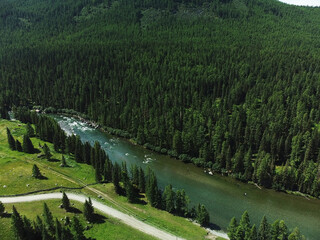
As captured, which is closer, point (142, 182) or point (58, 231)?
point (58, 231)

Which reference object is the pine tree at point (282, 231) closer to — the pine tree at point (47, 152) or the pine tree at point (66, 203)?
the pine tree at point (66, 203)

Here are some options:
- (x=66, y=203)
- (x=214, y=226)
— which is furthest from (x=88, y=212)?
(x=214, y=226)

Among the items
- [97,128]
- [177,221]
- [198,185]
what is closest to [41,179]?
[177,221]

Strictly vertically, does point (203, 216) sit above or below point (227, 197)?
above

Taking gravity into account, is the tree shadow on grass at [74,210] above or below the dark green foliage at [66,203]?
below

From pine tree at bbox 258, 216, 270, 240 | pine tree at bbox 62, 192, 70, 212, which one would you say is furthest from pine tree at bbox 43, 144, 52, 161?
pine tree at bbox 258, 216, 270, 240

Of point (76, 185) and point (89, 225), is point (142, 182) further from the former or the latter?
point (89, 225)

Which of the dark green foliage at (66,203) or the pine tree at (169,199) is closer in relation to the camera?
the dark green foliage at (66,203)

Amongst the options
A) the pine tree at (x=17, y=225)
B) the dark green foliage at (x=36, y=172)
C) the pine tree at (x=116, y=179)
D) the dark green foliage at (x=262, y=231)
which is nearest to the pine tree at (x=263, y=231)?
the dark green foliage at (x=262, y=231)
